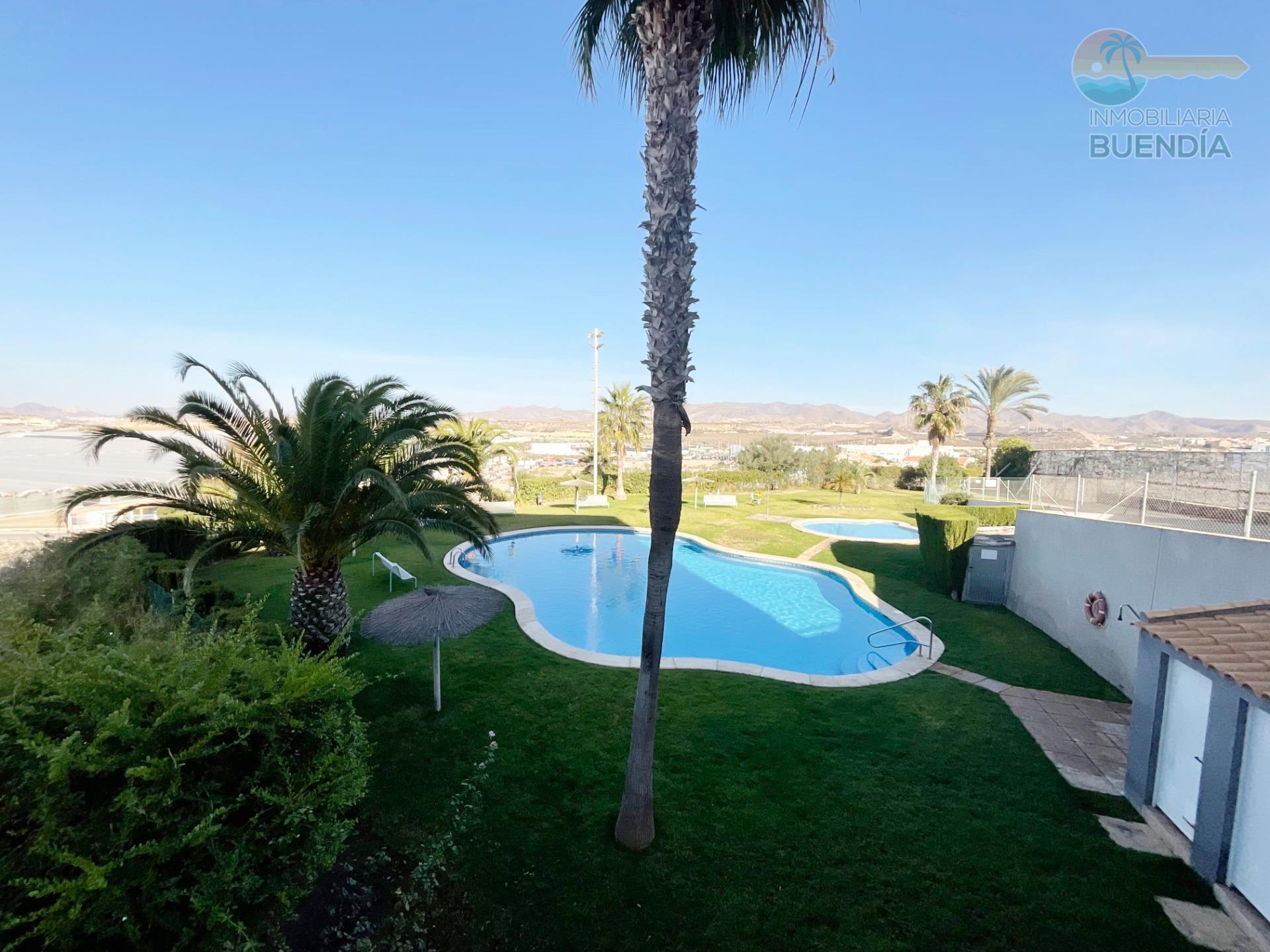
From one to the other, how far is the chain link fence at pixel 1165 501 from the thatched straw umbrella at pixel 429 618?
32.3 feet

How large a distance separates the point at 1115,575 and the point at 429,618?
35.6 feet

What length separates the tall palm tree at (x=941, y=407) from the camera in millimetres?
30812

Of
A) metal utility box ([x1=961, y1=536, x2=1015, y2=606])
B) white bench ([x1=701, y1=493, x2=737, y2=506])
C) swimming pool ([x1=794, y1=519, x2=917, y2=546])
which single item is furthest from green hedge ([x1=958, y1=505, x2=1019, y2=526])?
white bench ([x1=701, y1=493, x2=737, y2=506])

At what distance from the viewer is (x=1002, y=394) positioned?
100 feet

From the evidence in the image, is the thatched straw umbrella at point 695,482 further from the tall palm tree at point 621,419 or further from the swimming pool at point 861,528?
the swimming pool at point 861,528

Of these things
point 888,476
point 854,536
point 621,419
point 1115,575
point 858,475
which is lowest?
point 854,536

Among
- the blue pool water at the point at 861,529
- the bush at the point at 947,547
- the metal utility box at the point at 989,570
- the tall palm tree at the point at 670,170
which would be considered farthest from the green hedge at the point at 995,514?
the tall palm tree at the point at 670,170

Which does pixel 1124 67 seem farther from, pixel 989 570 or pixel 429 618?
pixel 429 618

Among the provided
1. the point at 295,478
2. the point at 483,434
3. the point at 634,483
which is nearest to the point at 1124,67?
the point at 295,478

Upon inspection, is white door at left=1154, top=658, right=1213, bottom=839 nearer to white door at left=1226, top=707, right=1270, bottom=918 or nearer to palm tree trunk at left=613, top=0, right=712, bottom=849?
white door at left=1226, top=707, right=1270, bottom=918

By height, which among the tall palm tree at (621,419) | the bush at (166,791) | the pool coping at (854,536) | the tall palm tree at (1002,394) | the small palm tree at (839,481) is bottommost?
the pool coping at (854,536)

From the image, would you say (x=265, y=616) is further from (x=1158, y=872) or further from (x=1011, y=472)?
(x=1011, y=472)

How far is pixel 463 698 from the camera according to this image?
24.1 ft

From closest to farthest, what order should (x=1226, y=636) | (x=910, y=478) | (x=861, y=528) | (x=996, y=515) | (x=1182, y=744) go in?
1. (x=1226, y=636)
2. (x=1182, y=744)
3. (x=996, y=515)
4. (x=861, y=528)
5. (x=910, y=478)
